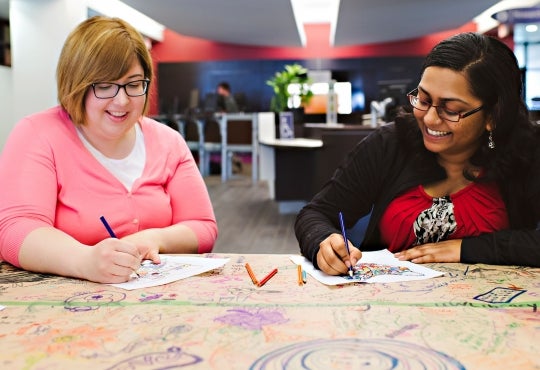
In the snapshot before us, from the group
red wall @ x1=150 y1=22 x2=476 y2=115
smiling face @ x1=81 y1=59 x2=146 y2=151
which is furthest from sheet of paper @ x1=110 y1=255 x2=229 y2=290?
red wall @ x1=150 y1=22 x2=476 y2=115

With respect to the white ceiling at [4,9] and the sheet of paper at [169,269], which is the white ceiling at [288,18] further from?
the sheet of paper at [169,269]

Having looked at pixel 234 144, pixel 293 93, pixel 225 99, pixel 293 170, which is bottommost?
pixel 293 170

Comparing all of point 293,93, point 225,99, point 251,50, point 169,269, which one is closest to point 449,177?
point 169,269

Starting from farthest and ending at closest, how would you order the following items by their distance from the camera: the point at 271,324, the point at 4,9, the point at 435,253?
the point at 4,9, the point at 435,253, the point at 271,324

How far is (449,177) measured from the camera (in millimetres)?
1645

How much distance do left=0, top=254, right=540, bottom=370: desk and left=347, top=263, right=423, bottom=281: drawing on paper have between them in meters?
0.06

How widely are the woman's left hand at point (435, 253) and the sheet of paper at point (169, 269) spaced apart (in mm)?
431

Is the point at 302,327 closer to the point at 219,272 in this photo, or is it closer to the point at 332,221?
the point at 219,272

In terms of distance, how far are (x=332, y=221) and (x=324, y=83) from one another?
807 centimetres

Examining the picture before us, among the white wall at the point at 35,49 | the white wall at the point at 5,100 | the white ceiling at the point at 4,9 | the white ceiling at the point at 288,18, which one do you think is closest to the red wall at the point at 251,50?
the white ceiling at the point at 288,18

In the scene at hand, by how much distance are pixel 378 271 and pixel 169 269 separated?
1.48 feet

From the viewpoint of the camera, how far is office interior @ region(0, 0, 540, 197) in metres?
6.15

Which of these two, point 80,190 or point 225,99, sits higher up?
point 225,99

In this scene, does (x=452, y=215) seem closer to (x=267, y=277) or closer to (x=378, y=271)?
(x=378, y=271)
